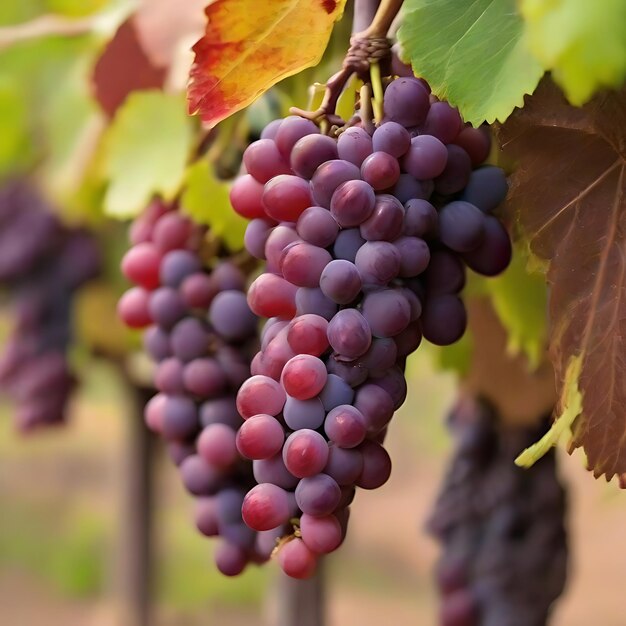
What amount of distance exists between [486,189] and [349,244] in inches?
2.6

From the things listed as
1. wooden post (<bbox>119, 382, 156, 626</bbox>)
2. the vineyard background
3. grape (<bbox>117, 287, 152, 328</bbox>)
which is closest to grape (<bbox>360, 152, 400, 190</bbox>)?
grape (<bbox>117, 287, 152, 328</bbox>)

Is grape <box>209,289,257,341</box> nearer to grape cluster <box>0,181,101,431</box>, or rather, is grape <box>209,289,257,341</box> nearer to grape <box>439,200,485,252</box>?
grape <box>439,200,485,252</box>

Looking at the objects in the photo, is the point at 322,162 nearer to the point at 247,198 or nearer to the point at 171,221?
the point at 247,198

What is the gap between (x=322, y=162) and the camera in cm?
33

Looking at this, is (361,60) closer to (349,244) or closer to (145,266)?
(349,244)

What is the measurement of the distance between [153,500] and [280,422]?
945 mm

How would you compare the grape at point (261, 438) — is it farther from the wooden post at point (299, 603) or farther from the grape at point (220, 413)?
the wooden post at point (299, 603)

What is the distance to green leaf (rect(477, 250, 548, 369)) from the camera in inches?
19.3

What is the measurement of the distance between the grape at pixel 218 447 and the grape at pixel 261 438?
0.11 meters

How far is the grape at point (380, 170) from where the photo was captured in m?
0.32

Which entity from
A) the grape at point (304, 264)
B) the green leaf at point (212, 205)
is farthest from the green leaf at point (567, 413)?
the green leaf at point (212, 205)

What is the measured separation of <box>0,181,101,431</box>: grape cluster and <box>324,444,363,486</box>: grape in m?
0.70

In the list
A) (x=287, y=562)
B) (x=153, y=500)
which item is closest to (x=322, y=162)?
(x=287, y=562)

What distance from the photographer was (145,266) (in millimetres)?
497
